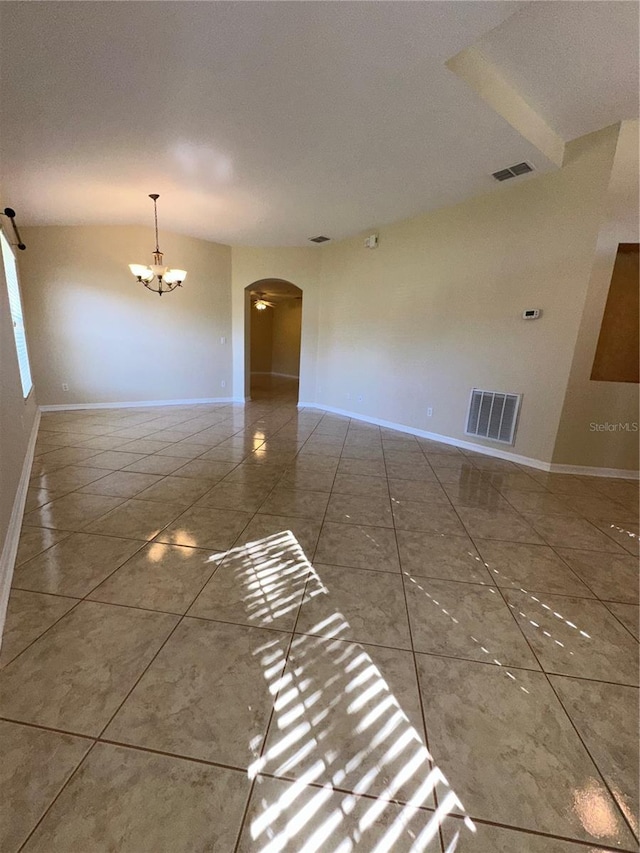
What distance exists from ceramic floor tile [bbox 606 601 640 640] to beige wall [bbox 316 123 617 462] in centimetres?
227

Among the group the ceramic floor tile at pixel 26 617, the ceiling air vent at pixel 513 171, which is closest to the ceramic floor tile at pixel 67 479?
the ceramic floor tile at pixel 26 617

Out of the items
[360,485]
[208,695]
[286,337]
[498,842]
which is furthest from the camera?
[286,337]

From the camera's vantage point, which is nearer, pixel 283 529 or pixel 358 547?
pixel 358 547

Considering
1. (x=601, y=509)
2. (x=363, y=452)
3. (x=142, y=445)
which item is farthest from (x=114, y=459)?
(x=601, y=509)

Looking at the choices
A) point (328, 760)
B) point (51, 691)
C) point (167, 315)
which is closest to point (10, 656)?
point (51, 691)

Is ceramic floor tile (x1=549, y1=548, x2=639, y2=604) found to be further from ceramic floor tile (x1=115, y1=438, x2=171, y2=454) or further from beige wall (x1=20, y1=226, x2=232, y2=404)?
beige wall (x1=20, y1=226, x2=232, y2=404)

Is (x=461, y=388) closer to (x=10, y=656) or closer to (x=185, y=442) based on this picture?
(x=185, y=442)

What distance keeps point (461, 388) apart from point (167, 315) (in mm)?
5204

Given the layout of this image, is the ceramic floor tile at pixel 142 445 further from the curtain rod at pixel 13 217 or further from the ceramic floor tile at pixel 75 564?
the curtain rod at pixel 13 217

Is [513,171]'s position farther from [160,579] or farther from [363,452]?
[160,579]

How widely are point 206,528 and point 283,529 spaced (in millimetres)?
521

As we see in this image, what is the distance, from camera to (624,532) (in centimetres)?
252

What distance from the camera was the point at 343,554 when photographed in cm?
207

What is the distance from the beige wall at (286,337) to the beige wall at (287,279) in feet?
15.6
